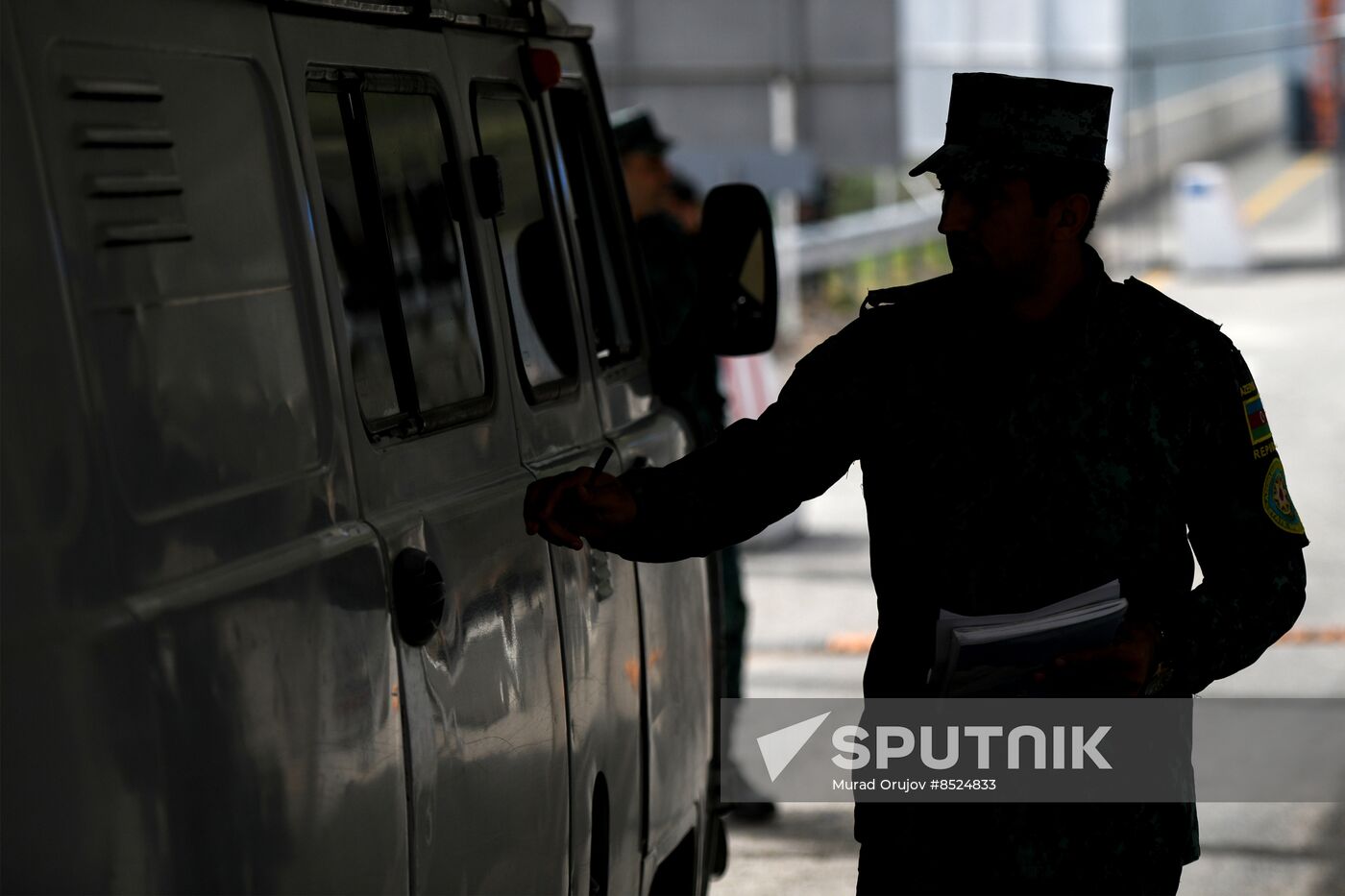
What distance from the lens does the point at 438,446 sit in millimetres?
3195

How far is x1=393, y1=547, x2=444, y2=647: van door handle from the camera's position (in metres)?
2.85

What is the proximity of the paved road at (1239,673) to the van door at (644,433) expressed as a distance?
6.22 feet

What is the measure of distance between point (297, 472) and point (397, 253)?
0.72 metres

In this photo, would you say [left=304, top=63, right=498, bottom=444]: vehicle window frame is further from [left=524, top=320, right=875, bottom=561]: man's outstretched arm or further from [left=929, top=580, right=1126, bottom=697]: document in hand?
[left=929, top=580, right=1126, bottom=697]: document in hand

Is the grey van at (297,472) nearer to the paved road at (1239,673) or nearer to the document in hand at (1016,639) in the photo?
the document in hand at (1016,639)

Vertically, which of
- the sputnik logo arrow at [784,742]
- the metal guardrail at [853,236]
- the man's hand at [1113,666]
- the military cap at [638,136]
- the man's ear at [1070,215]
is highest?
the man's ear at [1070,215]

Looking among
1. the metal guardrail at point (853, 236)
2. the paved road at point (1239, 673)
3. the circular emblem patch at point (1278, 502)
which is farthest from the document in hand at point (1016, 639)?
the metal guardrail at point (853, 236)

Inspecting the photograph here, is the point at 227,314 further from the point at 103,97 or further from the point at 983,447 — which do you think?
the point at 983,447

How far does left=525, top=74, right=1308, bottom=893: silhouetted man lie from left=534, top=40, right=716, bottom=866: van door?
1.01 metres

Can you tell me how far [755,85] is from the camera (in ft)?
40.6

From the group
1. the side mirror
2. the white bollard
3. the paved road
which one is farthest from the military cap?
the white bollard

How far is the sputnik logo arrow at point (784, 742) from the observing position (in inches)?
194

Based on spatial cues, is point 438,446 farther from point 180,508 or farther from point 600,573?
point 180,508

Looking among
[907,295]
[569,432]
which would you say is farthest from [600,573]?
[907,295]
